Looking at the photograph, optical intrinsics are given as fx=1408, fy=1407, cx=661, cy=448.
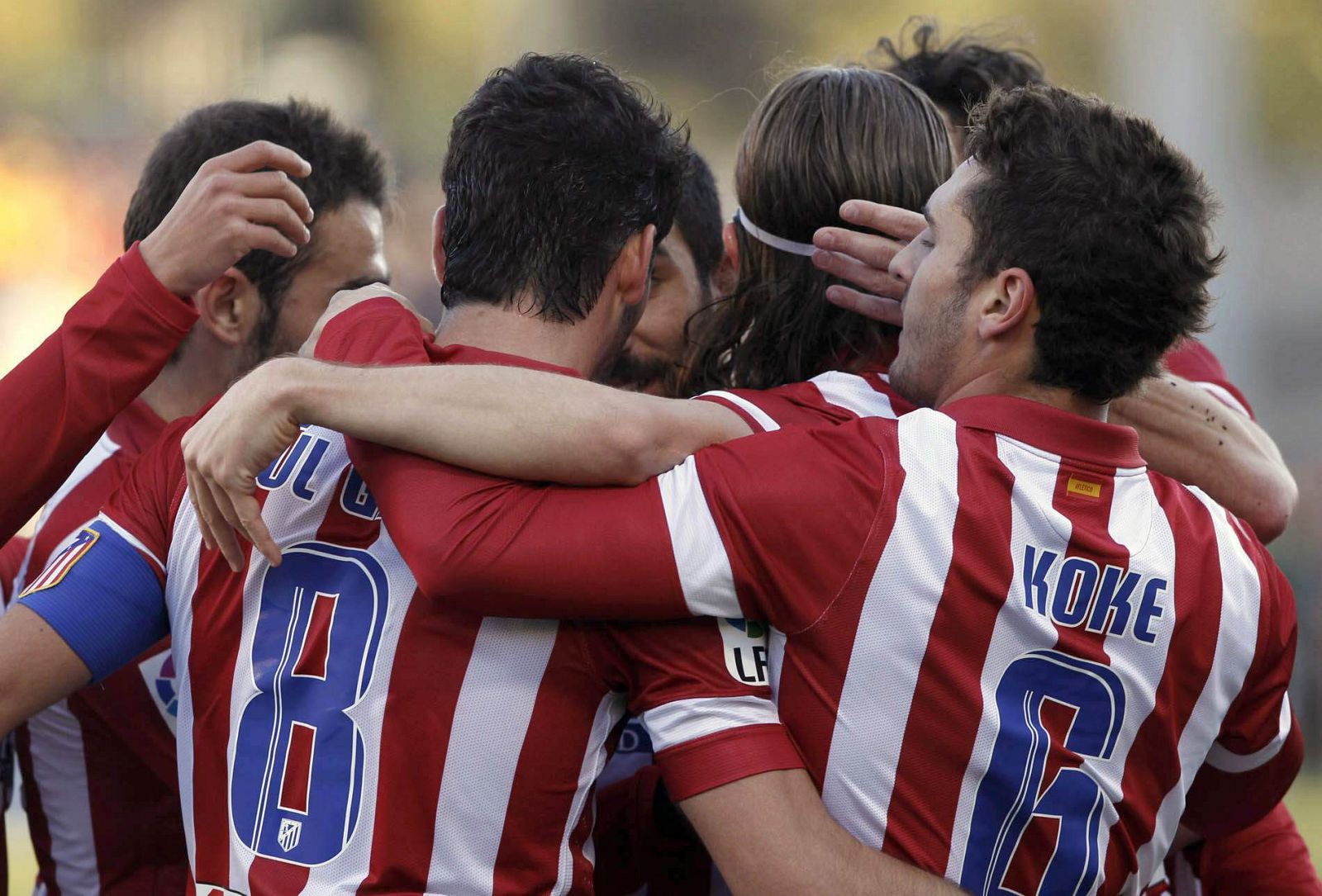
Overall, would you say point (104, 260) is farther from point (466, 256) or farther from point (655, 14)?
point (466, 256)

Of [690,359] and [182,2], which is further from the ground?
[690,359]

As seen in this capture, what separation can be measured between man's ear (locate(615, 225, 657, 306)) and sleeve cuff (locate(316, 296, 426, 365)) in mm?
315

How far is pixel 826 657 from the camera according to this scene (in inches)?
74.5

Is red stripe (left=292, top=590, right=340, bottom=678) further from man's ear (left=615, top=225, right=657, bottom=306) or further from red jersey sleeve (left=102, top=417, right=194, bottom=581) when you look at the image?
man's ear (left=615, top=225, right=657, bottom=306)

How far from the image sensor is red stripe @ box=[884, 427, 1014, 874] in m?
1.86

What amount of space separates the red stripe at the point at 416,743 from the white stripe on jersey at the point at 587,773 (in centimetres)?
19

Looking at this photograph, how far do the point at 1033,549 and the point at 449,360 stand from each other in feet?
2.80

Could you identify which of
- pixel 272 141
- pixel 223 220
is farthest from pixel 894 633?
pixel 272 141

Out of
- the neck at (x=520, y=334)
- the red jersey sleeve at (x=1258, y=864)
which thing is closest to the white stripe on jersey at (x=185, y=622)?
the neck at (x=520, y=334)

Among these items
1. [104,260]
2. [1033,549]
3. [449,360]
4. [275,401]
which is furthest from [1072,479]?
[104,260]

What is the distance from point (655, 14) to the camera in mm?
13570

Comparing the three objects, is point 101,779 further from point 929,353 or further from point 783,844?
point 929,353

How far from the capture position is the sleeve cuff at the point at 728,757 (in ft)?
6.04

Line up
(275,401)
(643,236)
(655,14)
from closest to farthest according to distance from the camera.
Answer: (275,401)
(643,236)
(655,14)
